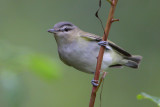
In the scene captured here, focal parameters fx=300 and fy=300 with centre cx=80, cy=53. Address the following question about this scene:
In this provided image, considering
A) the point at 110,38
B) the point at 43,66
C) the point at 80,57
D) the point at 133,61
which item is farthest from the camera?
the point at 110,38

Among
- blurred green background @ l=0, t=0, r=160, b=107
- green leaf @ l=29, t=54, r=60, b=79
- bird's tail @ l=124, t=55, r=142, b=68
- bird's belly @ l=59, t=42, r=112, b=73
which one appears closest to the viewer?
green leaf @ l=29, t=54, r=60, b=79

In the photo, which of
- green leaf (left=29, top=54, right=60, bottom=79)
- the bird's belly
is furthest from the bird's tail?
green leaf (left=29, top=54, right=60, bottom=79)

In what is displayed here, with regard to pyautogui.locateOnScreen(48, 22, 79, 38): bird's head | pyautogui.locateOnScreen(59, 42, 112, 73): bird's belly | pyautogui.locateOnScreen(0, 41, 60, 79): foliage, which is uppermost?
pyautogui.locateOnScreen(48, 22, 79, 38): bird's head

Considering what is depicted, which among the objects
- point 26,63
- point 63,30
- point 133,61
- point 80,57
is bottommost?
point 133,61

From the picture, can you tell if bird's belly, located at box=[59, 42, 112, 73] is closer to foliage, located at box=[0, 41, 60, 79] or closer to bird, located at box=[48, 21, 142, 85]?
bird, located at box=[48, 21, 142, 85]

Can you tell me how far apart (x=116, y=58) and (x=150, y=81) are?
7.22 ft

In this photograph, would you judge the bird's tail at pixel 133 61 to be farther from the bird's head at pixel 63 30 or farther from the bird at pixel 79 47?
the bird's head at pixel 63 30

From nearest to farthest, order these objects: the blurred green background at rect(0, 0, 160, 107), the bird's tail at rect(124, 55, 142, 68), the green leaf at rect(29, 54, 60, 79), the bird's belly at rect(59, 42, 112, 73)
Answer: the green leaf at rect(29, 54, 60, 79)
the bird's belly at rect(59, 42, 112, 73)
the bird's tail at rect(124, 55, 142, 68)
the blurred green background at rect(0, 0, 160, 107)

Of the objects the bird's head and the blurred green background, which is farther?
the blurred green background

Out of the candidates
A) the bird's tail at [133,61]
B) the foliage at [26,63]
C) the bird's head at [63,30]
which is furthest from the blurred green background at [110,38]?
the foliage at [26,63]

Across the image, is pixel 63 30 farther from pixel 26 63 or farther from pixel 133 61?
pixel 26 63

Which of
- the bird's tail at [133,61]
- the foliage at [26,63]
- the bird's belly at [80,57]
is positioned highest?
the foliage at [26,63]

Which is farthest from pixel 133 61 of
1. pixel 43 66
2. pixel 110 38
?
pixel 43 66

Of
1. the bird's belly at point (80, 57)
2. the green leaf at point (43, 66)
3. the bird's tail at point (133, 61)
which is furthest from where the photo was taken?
the bird's tail at point (133, 61)
